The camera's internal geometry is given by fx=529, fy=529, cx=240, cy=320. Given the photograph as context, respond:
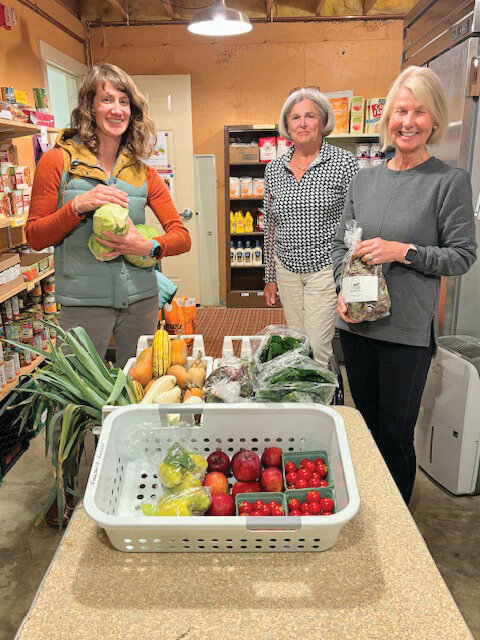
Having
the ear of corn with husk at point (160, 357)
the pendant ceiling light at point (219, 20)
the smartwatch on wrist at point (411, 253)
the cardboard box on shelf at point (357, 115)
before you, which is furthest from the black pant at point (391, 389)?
the cardboard box on shelf at point (357, 115)

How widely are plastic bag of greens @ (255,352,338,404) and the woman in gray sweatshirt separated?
1.67 feet

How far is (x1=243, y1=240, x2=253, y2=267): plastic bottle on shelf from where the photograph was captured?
579 centimetres

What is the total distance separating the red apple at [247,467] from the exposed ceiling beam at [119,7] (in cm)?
514

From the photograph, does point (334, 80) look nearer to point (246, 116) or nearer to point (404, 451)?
point (246, 116)

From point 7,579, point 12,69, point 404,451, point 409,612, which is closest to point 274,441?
point 409,612

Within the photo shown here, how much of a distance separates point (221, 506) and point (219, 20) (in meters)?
3.52

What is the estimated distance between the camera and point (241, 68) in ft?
18.7

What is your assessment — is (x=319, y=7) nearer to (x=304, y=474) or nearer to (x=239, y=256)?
(x=239, y=256)

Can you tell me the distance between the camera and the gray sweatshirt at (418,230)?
1.68m

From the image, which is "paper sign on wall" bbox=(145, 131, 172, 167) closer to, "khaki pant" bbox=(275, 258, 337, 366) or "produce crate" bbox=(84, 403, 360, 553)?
"khaki pant" bbox=(275, 258, 337, 366)

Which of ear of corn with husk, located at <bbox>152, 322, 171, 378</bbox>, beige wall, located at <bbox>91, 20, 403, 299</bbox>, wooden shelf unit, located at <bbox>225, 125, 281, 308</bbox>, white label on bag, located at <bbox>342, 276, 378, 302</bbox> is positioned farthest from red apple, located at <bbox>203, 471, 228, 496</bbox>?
beige wall, located at <bbox>91, 20, 403, 299</bbox>

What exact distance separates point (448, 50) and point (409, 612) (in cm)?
239

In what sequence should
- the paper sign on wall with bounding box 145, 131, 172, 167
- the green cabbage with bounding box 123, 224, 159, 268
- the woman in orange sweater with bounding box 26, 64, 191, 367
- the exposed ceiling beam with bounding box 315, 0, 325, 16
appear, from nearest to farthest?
1. the woman in orange sweater with bounding box 26, 64, 191, 367
2. the green cabbage with bounding box 123, 224, 159, 268
3. the exposed ceiling beam with bounding box 315, 0, 325, 16
4. the paper sign on wall with bounding box 145, 131, 172, 167

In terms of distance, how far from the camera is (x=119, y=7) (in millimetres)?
5195
